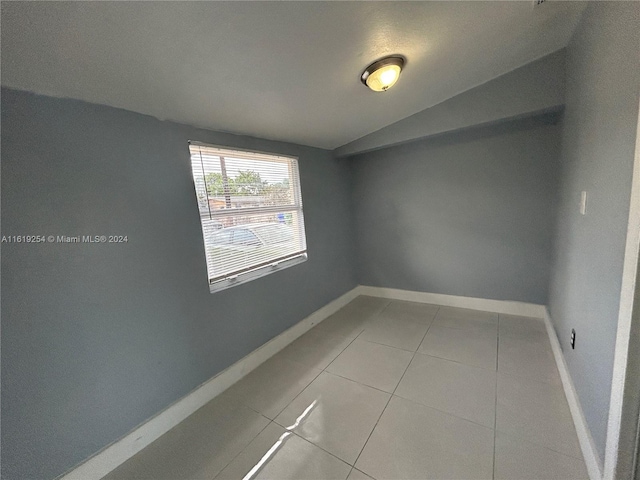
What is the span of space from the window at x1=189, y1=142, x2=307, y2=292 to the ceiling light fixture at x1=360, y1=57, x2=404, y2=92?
1.15 m

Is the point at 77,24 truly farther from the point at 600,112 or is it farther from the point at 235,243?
the point at 600,112

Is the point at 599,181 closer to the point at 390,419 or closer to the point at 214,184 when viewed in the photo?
the point at 390,419

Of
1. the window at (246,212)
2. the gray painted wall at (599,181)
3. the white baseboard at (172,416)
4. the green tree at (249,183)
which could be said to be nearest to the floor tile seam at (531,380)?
the gray painted wall at (599,181)

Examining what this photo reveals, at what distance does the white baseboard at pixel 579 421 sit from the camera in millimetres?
1067

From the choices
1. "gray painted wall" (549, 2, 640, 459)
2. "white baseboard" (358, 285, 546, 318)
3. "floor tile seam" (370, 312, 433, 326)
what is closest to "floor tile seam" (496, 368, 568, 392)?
"gray painted wall" (549, 2, 640, 459)

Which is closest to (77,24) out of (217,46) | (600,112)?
(217,46)

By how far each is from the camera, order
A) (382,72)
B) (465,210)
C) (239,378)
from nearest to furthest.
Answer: (382,72)
(239,378)
(465,210)

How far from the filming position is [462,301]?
2932 mm

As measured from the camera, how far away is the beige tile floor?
4.06 ft

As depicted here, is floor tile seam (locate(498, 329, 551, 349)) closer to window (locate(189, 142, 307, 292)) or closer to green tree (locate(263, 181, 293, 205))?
window (locate(189, 142, 307, 292))

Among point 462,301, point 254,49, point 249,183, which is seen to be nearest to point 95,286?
point 249,183

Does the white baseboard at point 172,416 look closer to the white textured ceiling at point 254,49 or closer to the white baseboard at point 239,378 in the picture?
the white baseboard at point 239,378

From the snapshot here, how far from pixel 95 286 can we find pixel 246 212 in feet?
3.62

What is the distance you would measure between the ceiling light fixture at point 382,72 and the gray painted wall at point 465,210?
4.96ft
